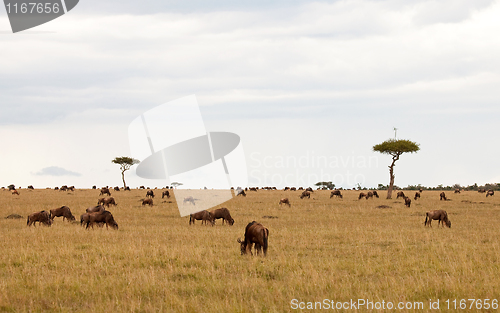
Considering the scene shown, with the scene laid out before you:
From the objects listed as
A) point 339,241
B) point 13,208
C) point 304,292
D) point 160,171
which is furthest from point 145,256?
point 13,208

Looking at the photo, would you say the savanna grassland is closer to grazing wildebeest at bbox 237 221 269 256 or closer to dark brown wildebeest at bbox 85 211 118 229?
grazing wildebeest at bbox 237 221 269 256

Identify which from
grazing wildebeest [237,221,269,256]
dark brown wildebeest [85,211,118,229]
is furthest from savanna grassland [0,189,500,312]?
dark brown wildebeest [85,211,118,229]

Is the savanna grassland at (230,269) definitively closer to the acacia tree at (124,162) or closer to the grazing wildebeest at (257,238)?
the grazing wildebeest at (257,238)

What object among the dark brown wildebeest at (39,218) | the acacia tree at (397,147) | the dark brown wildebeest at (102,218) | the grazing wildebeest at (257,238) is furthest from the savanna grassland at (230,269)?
the acacia tree at (397,147)

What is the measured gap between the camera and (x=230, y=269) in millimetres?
13047

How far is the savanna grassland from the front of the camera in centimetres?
1005

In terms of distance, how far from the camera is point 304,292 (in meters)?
10.6

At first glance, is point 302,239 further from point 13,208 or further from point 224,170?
point 13,208

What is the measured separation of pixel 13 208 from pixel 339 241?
89.2ft

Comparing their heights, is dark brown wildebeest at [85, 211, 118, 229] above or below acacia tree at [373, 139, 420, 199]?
below

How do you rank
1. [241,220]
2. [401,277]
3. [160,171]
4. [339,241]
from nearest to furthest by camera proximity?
1. [401,277]
2. [339,241]
3. [241,220]
4. [160,171]

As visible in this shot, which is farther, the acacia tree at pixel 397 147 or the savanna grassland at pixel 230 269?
the acacia tree at pixel 397 147

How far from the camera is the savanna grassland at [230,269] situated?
10.0 m

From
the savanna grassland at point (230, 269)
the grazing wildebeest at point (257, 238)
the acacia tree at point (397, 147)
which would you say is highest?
the acacia tree at point (397, 147)
